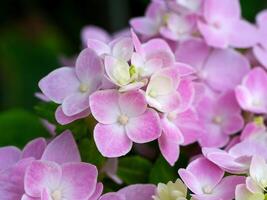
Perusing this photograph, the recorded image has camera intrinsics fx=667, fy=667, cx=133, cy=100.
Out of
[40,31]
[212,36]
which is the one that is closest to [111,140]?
[212,36]

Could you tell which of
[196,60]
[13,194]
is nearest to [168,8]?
[196,60]

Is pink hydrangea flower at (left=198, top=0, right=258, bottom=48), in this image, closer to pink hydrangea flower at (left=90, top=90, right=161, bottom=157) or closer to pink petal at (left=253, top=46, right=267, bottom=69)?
pink petal at (left=253, top=46, right=267, bottom=69)

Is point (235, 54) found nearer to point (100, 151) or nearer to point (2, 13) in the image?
point (100, 151)

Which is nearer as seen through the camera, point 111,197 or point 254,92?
point 111,197

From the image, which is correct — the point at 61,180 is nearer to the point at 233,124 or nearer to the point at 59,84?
the point at 59,84

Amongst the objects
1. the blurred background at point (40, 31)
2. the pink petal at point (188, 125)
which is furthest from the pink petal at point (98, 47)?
the blurred background at point (40, 31)

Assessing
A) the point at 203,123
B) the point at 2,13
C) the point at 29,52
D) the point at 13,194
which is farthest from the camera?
the point at 2,13
